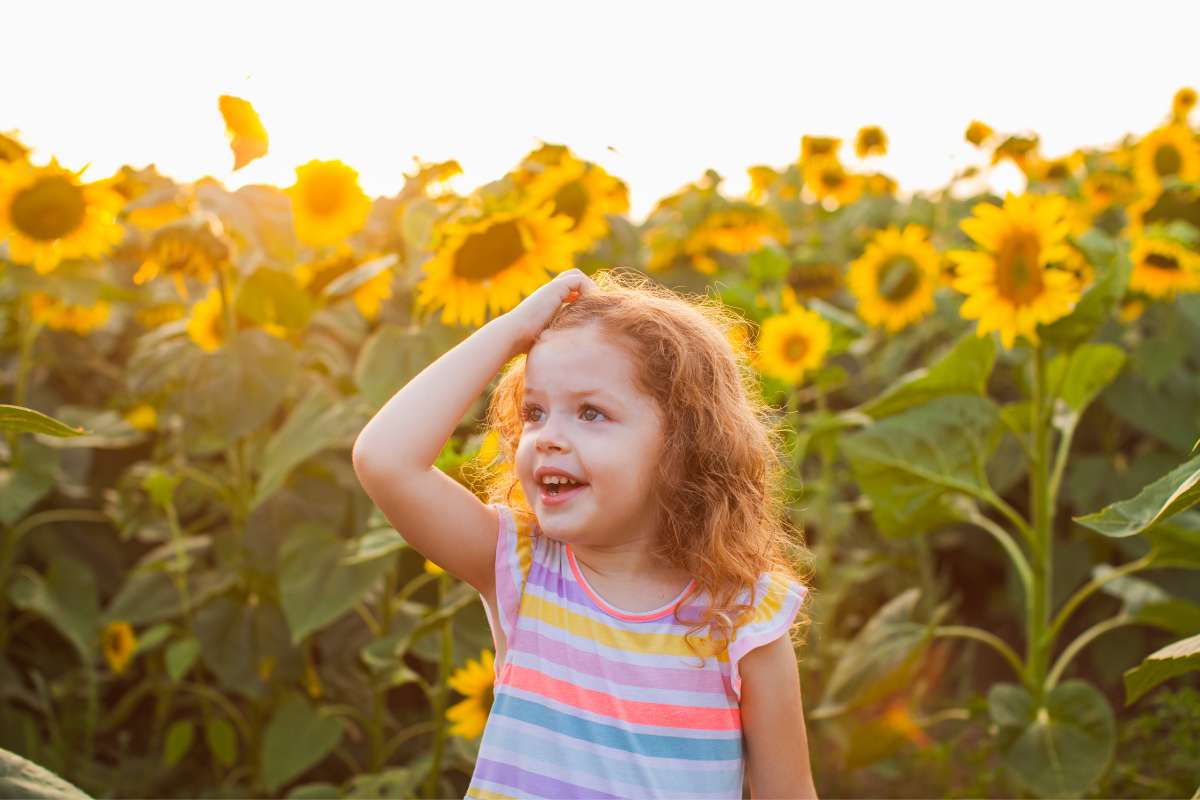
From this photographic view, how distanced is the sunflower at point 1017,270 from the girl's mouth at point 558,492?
112cm

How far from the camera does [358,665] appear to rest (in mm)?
2570

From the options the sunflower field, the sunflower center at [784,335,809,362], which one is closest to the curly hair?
the sunflower field

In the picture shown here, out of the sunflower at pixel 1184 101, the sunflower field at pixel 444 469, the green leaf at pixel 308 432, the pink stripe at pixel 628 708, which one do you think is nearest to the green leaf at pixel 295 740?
the sunflower field at pixel 444 469

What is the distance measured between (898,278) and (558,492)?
221cm

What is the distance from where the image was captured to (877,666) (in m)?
2.25

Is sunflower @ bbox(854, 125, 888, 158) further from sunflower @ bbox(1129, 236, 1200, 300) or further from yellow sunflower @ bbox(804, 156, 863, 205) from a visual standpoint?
sunflower @ bbox(1129, 236, 1200, 300)

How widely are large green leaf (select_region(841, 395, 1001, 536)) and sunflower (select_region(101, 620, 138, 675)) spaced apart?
1.59 metres

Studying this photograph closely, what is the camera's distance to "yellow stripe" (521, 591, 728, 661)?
132cm

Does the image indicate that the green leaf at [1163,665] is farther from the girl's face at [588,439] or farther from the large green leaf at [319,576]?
the large green leaf at [319,576]

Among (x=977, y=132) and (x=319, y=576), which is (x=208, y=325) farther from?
(x=977, y=132)

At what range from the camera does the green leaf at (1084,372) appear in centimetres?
217

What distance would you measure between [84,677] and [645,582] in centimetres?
186

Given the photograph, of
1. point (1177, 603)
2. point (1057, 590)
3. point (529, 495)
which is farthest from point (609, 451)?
point (1057, 590)

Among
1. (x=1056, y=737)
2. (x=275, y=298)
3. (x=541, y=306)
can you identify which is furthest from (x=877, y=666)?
(x=275, y=298)
